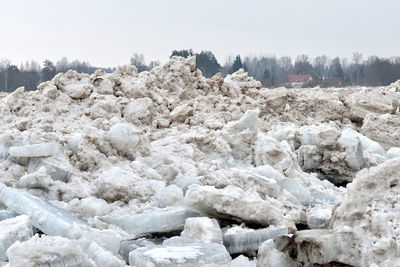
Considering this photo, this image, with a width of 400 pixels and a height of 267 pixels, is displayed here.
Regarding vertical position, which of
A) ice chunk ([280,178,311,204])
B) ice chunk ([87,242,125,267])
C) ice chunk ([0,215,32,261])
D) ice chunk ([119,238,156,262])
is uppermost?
→ ice chunk ([0,215,32,261])

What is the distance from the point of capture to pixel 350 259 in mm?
2574

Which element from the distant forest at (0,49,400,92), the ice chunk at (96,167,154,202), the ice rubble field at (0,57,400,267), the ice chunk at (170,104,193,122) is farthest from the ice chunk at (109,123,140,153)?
the distant forest at (0,49,400,92)

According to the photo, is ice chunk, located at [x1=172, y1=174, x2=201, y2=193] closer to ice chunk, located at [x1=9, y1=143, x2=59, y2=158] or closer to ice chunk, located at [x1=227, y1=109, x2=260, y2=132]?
ice chunk, located at [x1=9, y1=143, x2=59, y2=158]

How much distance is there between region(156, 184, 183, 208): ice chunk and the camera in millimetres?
3836

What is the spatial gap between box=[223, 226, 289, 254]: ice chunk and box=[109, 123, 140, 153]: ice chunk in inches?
83.2

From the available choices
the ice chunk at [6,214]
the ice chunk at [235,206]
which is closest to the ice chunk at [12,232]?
the ice chunk at [6,214]

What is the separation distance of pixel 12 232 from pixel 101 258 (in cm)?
52

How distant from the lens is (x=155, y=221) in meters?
3.41

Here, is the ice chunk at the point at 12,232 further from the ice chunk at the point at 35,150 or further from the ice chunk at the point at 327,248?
the ice chunk at the point at 327,248

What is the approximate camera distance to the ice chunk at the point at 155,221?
3.38 m

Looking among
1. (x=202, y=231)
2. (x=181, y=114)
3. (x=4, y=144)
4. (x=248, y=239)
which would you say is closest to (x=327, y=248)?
(x=248, y=239)

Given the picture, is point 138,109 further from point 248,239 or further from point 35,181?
point 248,239

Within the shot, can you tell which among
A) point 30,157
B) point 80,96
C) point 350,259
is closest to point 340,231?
point 350,259

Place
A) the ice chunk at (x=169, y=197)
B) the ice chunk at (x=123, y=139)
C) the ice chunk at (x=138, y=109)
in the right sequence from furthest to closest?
1. the ice chunk at (x=138, y=109)
2. the ice chunk at (x=123, y=139)
3. the ice chunk at (x=169, y=197)
